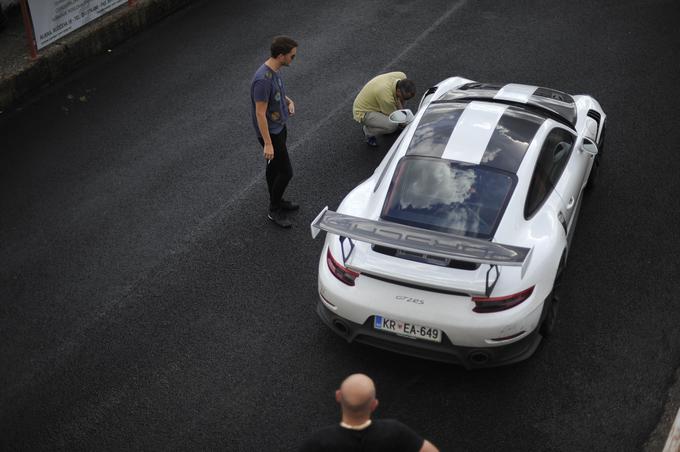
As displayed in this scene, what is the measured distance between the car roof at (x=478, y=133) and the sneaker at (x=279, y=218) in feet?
5.44

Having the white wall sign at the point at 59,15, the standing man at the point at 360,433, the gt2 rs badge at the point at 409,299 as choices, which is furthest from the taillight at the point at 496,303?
the white wall sign at the point at 59,15

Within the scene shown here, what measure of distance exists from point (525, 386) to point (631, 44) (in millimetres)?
6319

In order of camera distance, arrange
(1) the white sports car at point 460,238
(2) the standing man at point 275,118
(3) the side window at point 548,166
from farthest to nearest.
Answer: (2) the standing man at point 275,118 → (3) the side window at point 548,166 → (1) the white sports car at point 460,238

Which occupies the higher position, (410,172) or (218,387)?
(410,172)

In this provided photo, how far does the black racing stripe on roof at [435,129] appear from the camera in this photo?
655 centimetres

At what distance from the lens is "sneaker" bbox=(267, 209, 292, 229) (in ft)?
25.5

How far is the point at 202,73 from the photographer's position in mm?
10609

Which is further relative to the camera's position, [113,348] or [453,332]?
[113,348]

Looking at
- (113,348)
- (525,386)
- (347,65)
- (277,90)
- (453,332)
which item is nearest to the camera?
(453,332)

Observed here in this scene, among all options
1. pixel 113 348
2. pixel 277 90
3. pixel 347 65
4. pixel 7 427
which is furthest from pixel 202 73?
pixel 7 427

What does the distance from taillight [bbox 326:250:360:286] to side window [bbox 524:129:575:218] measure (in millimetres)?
1417

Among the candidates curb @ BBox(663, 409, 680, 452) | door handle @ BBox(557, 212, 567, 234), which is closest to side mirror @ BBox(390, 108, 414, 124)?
door handle @ BBox(557, 212, 567, 234)

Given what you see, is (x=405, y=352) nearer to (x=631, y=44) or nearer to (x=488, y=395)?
(x=488, y=395)

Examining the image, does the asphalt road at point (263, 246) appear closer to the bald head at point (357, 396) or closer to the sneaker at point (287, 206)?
the sneaker at point (287, 206)
